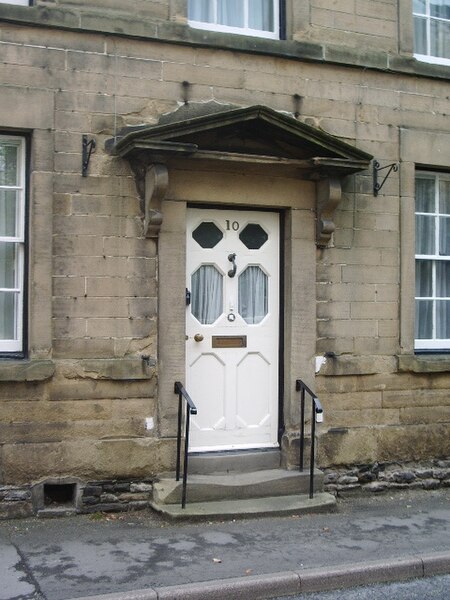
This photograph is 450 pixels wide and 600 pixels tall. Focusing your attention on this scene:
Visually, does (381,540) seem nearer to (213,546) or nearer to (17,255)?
(213,546)

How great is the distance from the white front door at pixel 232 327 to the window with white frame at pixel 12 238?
1.63 m

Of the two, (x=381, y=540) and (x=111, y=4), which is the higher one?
(x=111, y=4)

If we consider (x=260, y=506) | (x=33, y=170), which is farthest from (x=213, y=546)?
(x=33, y=170)

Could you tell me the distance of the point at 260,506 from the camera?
789 cm

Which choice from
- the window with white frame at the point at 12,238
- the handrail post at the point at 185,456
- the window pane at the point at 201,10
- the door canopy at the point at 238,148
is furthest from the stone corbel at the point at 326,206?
the window with white frame at the point at 12,238

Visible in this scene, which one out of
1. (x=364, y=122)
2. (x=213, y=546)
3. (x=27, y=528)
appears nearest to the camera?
(x=213, y=546)

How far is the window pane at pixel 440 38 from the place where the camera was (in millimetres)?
9633

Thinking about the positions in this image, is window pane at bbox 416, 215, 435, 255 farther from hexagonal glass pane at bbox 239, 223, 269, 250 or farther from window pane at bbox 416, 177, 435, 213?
hexagonal glass pane at bbox 239, 223, 269, 250

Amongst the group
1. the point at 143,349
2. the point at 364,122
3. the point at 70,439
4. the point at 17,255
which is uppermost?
the point at 364,122

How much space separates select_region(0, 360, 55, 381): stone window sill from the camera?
7.48 metres

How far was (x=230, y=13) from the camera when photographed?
8750 mm

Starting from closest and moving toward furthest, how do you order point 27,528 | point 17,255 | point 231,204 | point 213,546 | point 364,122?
point 213,546 < point 27,528 < point 17,255 < point 231,204 < point 364,122

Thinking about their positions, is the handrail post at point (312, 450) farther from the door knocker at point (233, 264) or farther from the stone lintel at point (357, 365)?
the door knocker at point (233, 264)

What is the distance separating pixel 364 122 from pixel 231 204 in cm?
180
